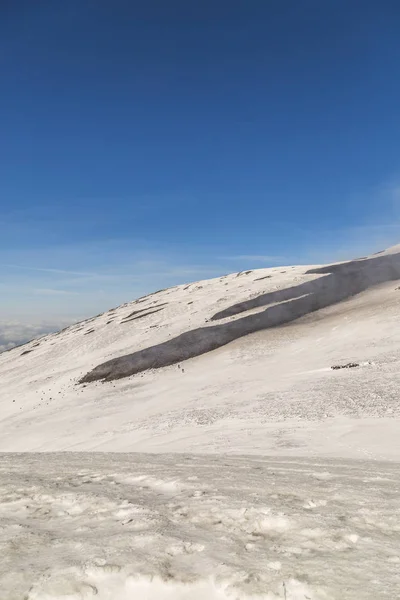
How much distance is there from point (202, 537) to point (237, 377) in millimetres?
22859

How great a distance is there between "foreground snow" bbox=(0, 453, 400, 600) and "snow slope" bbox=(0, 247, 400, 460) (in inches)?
259

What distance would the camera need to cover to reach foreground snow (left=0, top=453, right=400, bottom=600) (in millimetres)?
4008

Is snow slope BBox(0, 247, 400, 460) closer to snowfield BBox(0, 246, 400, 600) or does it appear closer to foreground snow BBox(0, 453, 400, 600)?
snowfield BBox(0, 246, 400, 600)

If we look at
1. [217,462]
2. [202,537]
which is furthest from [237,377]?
[202,537]

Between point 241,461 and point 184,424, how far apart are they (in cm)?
938

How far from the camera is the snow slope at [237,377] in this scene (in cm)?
1697

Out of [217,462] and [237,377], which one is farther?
[237,377]

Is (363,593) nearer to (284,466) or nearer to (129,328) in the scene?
(284,466)

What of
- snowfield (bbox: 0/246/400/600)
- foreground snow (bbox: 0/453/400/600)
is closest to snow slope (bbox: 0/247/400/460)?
snowfield (bbox: 0/246/400/600)

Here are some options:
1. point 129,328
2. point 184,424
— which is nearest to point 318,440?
point 184,424

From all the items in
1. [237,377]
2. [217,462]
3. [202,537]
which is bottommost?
[217,462]

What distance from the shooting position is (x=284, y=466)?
10156mm

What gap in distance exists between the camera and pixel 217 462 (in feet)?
35.7

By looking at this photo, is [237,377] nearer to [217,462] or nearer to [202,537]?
[217,462]
